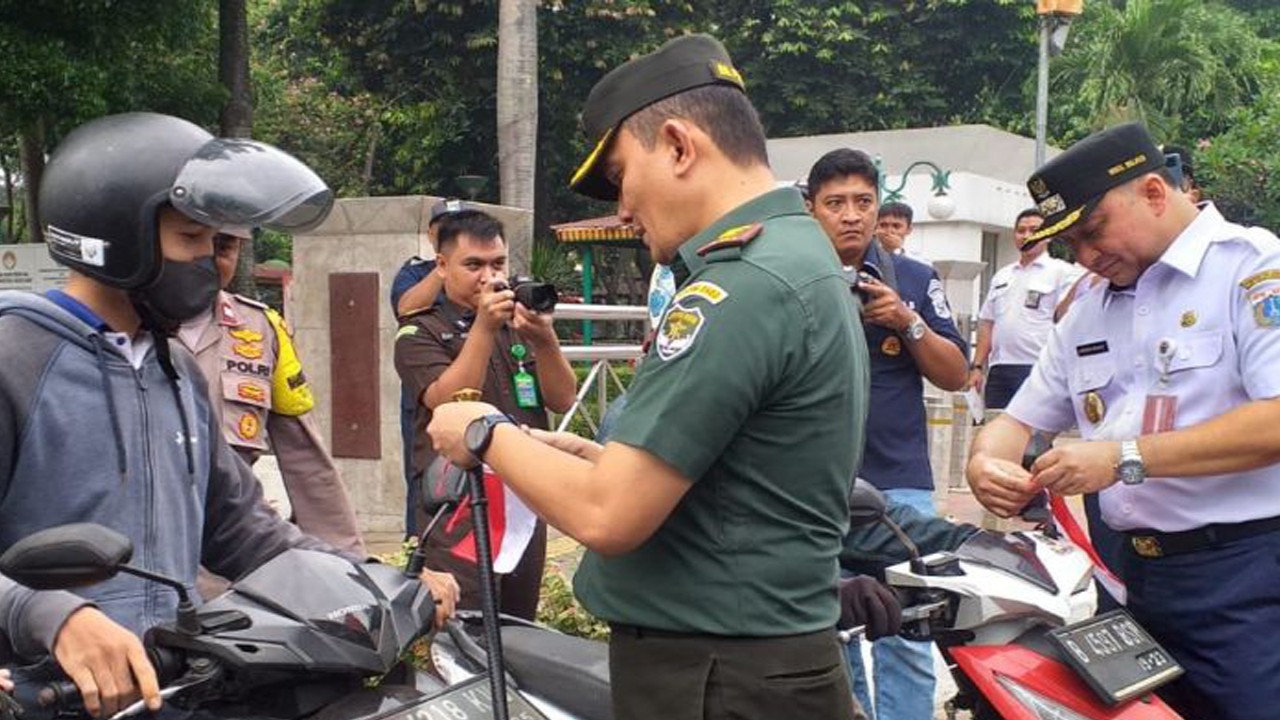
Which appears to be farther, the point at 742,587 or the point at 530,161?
the point at 530,161

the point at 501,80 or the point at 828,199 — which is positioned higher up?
the point at 501,80

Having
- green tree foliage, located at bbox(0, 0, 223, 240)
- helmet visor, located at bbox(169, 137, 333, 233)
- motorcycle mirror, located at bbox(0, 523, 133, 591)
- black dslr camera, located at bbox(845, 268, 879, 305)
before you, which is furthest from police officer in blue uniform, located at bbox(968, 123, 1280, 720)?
green tree foliage, located at bbox(0, 0, 223, 240)

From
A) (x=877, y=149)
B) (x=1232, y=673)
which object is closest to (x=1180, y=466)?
(x=1232, y=673)

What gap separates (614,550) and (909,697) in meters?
2.44

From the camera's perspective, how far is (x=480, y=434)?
1.88 metres

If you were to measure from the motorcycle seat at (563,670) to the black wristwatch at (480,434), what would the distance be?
758 millimetres

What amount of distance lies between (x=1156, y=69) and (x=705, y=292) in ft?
81.4

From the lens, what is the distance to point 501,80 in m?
10.3

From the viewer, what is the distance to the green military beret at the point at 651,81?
189 cm

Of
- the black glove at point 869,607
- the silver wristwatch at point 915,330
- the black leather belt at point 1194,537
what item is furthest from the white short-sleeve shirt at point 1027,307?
the black glove at point 869,607

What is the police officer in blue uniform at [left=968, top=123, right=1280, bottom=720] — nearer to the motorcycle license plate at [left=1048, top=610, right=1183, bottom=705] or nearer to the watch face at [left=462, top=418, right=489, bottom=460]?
the motorcycle license plate at [left=1048, top=610, right=1183, bottom=705]

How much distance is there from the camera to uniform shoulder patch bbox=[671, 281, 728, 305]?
1.73 metres

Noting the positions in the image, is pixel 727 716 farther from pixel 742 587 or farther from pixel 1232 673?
pixel 1232 673

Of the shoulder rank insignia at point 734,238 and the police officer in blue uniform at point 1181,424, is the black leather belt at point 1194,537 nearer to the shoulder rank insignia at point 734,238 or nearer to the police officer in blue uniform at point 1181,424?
the police officer in blue uniform at point 1181,424
